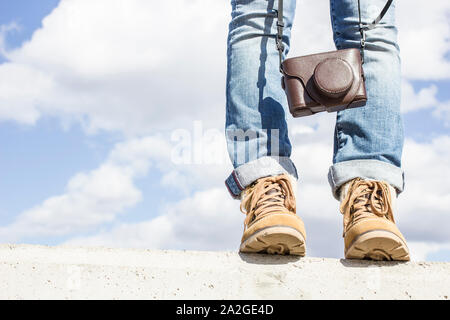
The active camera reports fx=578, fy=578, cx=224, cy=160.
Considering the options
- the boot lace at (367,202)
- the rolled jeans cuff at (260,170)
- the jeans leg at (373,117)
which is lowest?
the boot lace at (367,202)

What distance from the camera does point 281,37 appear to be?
6.86 ft

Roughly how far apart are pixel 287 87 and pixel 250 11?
323 millimetres

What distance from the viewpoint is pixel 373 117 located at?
2082 mm

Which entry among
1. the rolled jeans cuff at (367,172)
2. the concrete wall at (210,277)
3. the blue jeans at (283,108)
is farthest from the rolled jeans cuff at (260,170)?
the concrete wall at (210,277)

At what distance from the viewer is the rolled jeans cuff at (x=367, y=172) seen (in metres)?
2.03

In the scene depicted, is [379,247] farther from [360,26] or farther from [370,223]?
[360,26]

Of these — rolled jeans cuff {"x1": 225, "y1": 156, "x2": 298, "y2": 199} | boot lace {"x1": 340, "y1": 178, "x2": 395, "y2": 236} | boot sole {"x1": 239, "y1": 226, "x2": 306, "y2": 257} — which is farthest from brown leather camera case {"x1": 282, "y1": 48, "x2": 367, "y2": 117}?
boot sole {"x1": 239, "y1": 226, "x2": 306, "y2": 257}

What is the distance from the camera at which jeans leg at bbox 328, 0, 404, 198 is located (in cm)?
205

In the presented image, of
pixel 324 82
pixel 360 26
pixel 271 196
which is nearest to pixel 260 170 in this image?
pixel 271 196

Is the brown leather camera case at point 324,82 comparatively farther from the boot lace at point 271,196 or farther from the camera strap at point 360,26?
the boot lace at point 271,196

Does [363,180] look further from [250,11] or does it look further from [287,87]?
[250,11]

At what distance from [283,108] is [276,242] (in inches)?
20.1

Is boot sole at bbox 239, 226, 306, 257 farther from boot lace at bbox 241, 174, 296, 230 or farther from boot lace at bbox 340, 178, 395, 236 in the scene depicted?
boot lace at bbox 340, 178, 395, 236

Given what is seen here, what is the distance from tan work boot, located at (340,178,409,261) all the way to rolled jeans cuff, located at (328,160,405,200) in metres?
0.02
